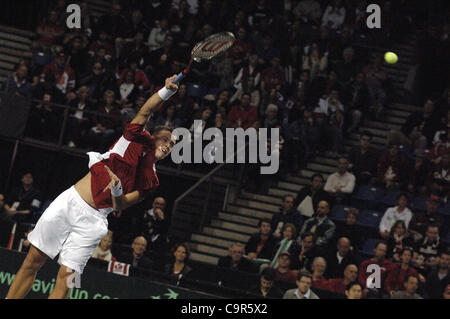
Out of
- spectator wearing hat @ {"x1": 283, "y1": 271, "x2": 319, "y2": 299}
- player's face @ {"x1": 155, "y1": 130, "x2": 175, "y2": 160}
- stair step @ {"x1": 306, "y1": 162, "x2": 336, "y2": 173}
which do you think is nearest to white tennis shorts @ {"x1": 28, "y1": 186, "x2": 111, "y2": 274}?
player's face @ {"x1": 155, "y1": 130, "x2": 175, "y2": 160}

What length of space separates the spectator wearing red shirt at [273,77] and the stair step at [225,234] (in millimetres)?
3078

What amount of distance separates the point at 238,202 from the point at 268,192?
64cm

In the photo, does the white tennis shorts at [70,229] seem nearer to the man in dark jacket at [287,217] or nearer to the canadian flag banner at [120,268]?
the canadian flag banner at [120,268]

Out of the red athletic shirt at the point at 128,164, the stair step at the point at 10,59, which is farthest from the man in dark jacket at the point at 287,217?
the stair step at the point at 10,59

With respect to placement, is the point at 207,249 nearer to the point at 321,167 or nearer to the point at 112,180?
the point at 321,167

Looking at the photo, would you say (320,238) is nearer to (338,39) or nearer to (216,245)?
(216,245)

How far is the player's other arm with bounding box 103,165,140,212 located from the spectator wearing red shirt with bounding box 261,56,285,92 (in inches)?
403

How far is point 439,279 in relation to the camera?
13062 mm

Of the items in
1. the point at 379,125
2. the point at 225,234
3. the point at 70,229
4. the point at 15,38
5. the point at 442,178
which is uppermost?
the point at 15,38

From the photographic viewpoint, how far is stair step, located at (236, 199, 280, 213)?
16.6 metres

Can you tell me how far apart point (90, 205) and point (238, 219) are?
888cm

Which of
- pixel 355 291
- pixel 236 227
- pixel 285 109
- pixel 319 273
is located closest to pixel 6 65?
pixel 285 109

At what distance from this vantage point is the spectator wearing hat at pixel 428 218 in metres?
14.4

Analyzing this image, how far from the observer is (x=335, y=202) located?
608 inches
